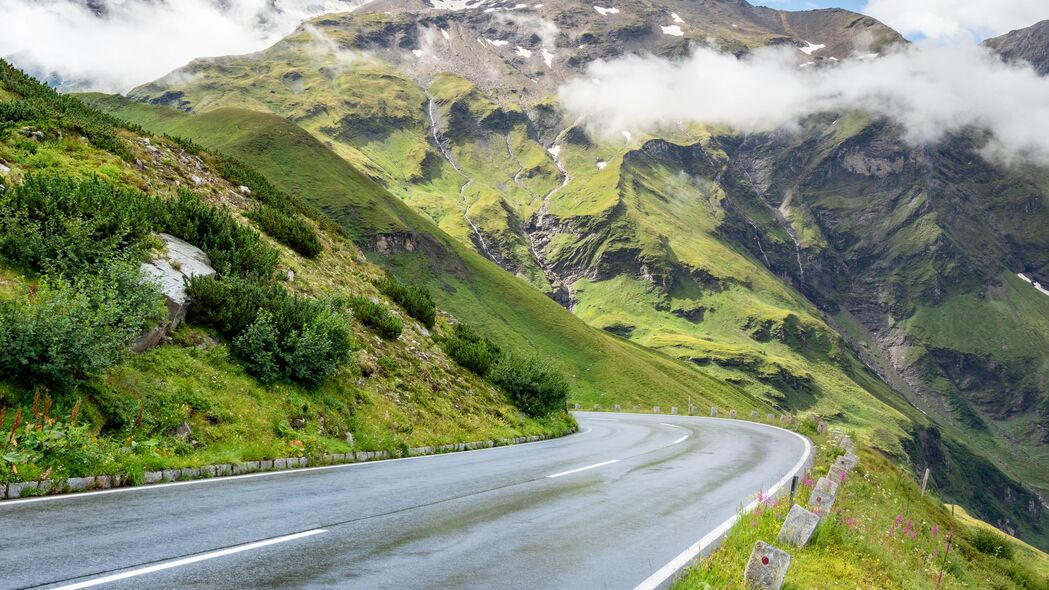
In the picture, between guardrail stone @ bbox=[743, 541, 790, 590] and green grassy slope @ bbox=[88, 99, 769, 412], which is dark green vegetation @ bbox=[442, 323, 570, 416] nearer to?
guardrail stone @ bbox=[743, 541, 790, 590]

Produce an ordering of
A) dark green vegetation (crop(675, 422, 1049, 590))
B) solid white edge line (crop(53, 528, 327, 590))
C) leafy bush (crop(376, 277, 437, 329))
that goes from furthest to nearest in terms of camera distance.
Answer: leafy bush (crop(376, 277, 437, 329)) < dark green vegetation (crop(675, 422, 1049, 590)) < solid white edge line (crop(53, 528, 327, 590))

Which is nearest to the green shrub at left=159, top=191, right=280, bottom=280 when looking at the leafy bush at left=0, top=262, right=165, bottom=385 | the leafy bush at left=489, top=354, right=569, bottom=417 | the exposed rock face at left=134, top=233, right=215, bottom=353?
the exposed rock face at left=134, top=233, right=215, bottom=353

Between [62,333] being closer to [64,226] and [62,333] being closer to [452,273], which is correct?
[64,226]

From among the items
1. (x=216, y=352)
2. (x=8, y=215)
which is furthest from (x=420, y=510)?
(x=8, y=215)

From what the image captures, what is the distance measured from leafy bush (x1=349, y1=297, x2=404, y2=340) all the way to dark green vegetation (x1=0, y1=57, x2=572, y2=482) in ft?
1.97

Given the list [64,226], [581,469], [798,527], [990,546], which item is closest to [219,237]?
[64,226]

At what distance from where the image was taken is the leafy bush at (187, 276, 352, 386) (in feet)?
53.7

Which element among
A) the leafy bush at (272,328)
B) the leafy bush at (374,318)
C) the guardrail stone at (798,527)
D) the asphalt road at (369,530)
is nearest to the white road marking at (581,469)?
the asphalt road at (369,530)

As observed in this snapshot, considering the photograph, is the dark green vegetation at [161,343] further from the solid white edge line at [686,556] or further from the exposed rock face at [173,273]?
the solid white edge line at [686,556]

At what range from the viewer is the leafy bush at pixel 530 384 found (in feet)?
98.1

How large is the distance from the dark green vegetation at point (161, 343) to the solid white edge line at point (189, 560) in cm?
468

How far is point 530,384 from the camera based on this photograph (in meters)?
30.2

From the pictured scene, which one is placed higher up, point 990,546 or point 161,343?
point 161,343

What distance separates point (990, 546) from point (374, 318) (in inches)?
1099
